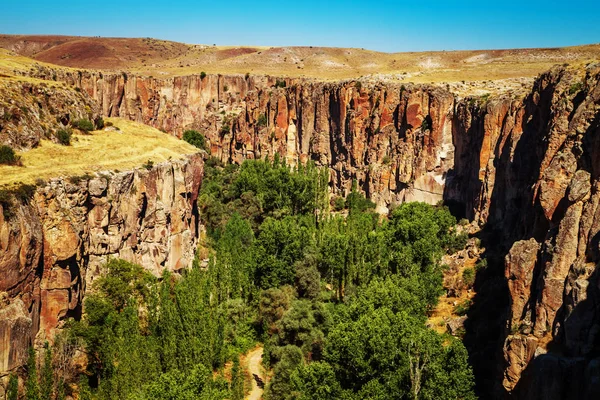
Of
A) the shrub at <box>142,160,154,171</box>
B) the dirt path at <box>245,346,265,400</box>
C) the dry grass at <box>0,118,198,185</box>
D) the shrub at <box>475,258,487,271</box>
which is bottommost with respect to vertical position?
the dirt path at <box>245,346,265,400</box>

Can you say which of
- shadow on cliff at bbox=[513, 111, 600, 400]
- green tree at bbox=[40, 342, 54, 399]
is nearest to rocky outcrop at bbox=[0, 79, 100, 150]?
green tree at bbox=[40, 342, 54, 399]

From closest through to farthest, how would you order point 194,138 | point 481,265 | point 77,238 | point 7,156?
point 77,238
point 7,156
point 481,265
point 194,138

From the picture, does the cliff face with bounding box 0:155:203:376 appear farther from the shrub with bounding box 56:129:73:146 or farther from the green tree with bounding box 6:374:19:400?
the shrub with bounding box 56:129:73:146

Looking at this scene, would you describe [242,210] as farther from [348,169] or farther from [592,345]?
[592,345]

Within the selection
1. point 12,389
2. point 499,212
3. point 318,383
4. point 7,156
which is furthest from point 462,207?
Answer: point 12,389

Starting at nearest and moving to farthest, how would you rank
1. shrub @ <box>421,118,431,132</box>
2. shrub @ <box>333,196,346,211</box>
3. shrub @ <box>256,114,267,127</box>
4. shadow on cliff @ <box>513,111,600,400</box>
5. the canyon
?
shadow on cliff @ <box>513,111,600,400</box> → the canyon → shrub @ <box>421,118,431,132</box> → shrub @ <box>333,196,346,211</box> → shrub @ <box>256,114,267,127</box>

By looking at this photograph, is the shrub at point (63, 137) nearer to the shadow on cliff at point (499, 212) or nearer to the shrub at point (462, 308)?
the shrub at point (462, 308)

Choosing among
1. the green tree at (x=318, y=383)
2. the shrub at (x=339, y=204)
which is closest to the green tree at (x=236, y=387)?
the green tree at (x=318, y=383)

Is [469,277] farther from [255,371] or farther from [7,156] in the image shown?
[7,156]
